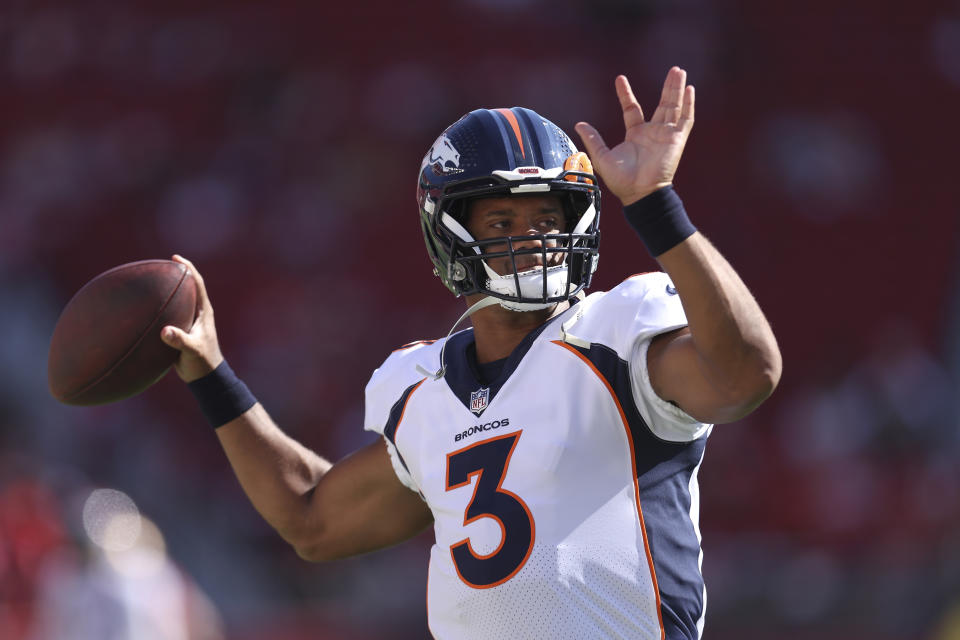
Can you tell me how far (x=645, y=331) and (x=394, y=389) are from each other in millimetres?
619

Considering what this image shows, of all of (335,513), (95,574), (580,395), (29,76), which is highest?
(29,76)

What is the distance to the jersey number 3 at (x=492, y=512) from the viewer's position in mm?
1962

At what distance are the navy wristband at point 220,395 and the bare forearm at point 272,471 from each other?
19 mm

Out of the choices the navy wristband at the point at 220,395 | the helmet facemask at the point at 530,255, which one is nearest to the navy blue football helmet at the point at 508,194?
the helmet facemask at the point at 530,255

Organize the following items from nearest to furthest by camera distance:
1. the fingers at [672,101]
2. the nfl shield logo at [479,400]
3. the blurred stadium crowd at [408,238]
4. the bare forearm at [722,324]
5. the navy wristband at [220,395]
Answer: the bare forearm at [722,324] → the fingers at [672,101] → the nfl shield logo at [479,400] → the navy wristband at [220,395] → the blurred stadium crowd at [408,238]

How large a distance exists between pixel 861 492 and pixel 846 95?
3.03m

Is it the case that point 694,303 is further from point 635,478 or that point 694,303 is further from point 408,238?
point 408,238

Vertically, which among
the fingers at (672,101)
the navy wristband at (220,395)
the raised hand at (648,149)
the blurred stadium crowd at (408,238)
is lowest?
the blurred stadium crowd at (408,238)

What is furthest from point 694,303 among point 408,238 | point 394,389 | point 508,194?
point 408,238

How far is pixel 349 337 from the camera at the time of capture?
7559mm

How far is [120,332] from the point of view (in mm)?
2508

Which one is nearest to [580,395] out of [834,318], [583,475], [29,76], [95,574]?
[583,475]

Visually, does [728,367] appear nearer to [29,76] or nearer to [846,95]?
[846,95]

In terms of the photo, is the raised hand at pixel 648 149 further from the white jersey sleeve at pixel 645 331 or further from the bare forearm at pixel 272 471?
the bare forearm at pixel 272 471
